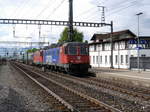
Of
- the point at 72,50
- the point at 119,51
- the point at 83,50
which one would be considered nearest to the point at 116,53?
the point at 119,51

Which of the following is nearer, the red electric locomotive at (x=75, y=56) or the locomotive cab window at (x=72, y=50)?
the red electric locomotive at (x=75, y=56)

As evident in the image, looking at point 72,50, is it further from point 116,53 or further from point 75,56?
point 116,53

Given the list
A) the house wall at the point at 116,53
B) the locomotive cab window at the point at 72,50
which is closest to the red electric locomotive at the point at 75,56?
the locomotive cab window at the point at 72,50

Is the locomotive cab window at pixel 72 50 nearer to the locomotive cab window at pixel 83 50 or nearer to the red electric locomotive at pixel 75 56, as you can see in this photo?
the red electric locomotive at pixel 75 56

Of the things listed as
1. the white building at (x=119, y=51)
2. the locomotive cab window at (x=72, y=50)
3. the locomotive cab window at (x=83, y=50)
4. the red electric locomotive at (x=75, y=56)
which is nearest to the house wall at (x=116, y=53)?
the white building at (x=119, y=51)

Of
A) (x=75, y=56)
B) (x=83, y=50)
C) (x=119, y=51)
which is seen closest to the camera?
(x=75, y=56)

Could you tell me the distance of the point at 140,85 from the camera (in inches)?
706

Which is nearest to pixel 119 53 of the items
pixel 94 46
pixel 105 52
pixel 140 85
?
pixel 105 52

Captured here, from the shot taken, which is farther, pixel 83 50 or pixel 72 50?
pixel 83 50

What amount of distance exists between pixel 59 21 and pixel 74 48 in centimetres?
1459

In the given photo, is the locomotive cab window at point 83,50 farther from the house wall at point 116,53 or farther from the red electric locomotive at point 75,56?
the house wall at point 116,53

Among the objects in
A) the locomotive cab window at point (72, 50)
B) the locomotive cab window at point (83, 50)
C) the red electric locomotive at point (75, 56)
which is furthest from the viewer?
the locomotive cab window at point (83, 50)

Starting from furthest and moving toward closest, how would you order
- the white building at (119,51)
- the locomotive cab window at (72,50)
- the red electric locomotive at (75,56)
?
the white building at (119,51), the locomotive cab window at (72,50), the red electric locomotive at (75,56)

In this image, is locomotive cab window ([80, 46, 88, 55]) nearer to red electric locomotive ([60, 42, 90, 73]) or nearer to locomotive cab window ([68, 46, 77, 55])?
red electric locomotive ([60, 42, 90, 73])
